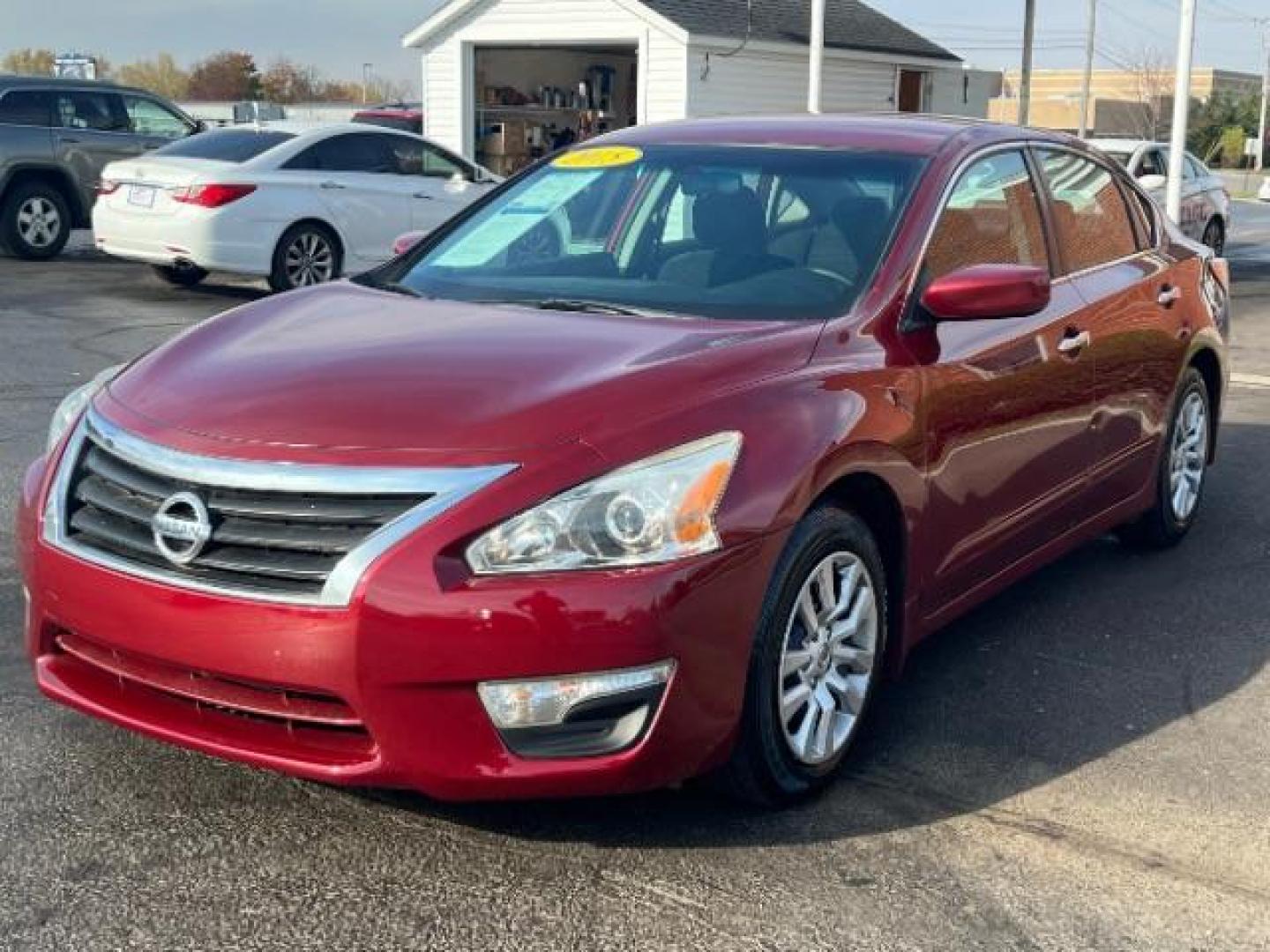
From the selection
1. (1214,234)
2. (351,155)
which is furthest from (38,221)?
(1214,234)

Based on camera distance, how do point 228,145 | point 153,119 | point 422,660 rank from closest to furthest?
point 422,660
point 228,145
point 153,119

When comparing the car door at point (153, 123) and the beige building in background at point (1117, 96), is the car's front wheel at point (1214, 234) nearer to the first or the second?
the car door at point (153, 123)

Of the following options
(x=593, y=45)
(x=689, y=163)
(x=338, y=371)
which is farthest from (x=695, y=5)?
(x=338, y=371)

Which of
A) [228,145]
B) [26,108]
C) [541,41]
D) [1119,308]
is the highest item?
[541,41]

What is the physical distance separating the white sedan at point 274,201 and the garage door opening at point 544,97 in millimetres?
11937

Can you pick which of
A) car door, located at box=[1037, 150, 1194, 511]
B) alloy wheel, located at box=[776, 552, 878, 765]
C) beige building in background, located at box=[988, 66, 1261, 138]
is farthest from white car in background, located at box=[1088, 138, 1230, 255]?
beige building in background, located at box=[988, 66, 1261, 138]

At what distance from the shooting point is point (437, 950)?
10.1ft

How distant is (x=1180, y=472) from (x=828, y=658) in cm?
301

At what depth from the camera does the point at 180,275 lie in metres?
14.3

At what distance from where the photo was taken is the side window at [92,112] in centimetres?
1605

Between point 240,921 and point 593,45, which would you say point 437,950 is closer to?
point 240,921

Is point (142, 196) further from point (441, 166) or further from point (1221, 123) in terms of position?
point (1221, 123)

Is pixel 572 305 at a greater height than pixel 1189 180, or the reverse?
pixel 572 305

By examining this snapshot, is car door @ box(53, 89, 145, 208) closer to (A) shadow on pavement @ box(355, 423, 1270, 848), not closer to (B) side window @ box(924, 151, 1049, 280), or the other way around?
(A) shadow on pavement @ box(355, 423, 1270, 848)
